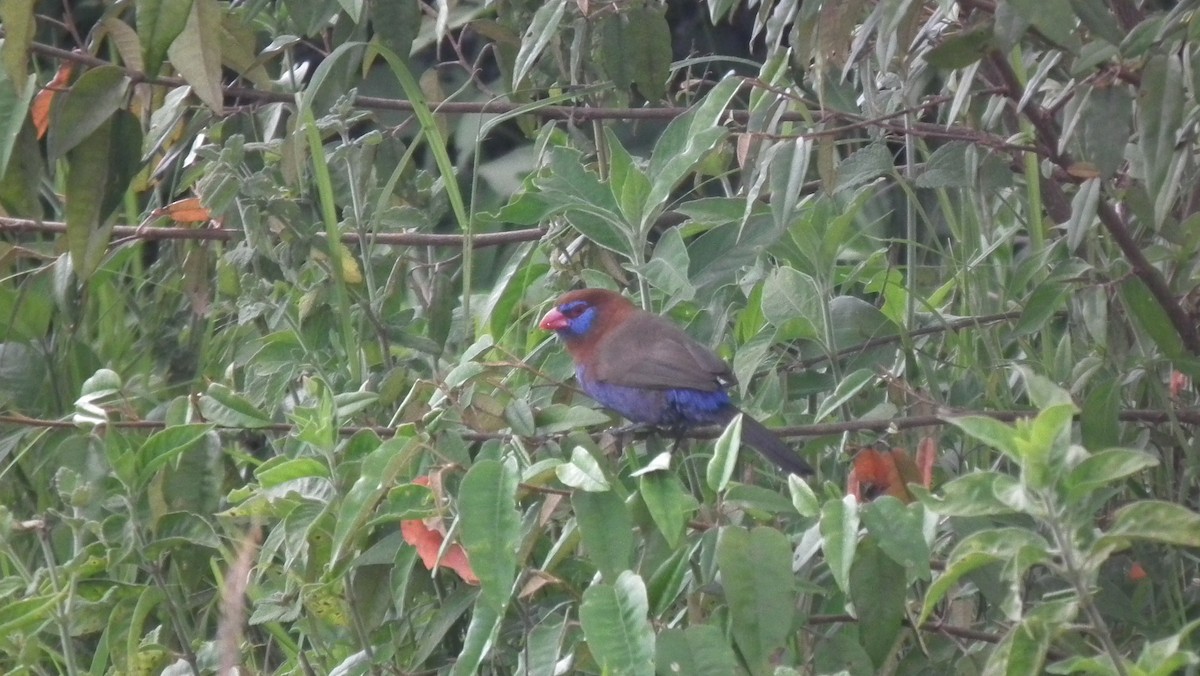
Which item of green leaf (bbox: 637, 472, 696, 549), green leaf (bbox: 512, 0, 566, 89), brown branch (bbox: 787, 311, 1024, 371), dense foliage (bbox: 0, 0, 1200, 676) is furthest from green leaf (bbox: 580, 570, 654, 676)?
green leaf (bbox: 512, 0, 566, 89)

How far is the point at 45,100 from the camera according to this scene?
2.77 meters

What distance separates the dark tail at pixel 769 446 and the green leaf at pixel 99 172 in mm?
1172

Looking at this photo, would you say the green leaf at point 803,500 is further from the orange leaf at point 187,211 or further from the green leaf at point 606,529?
the orange leaf at point 187,211

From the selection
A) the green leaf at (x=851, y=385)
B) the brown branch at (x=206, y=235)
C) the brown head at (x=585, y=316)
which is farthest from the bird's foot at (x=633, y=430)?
the green leaf at (x=851, y=385)

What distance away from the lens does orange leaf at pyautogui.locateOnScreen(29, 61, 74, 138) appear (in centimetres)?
260

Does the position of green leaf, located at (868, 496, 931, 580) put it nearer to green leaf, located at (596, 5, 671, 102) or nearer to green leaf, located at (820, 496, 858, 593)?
green leaf, located at (820, 496, 858, 593)

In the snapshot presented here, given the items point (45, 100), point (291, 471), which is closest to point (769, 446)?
point (291, 471)

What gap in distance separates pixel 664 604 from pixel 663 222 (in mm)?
1634

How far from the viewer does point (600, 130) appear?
3387mm

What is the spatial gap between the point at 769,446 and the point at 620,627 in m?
0.81

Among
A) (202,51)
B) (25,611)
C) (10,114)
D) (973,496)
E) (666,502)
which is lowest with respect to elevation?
(25,611)

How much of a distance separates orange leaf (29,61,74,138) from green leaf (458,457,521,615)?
1.12 metres

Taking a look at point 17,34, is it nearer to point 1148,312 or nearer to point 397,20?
point 397,20

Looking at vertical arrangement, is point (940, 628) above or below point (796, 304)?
below
